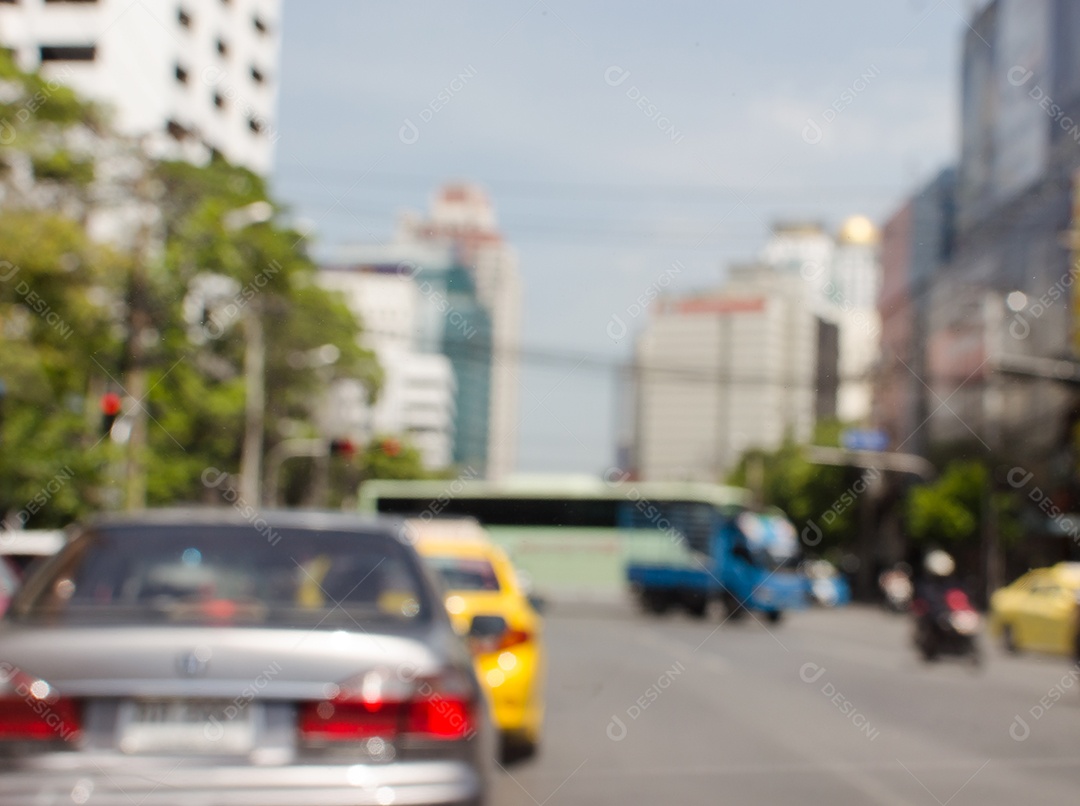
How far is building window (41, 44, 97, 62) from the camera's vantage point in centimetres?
5097

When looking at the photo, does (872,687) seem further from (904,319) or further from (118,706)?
(904,319)

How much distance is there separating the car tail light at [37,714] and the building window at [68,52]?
5047cm

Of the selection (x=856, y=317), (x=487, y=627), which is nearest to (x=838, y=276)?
(x=856, y=317)

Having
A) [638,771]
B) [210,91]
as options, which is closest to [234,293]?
[210,91]

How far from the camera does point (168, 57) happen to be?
5422 centimetres

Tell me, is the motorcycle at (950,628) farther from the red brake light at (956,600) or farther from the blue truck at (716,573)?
the blue truck at (716,573)

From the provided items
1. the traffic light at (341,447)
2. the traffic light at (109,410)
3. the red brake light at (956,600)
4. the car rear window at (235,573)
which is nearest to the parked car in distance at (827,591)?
the traffic light at (341,447)

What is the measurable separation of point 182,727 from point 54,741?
0.34 meters

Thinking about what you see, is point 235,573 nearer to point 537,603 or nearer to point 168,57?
point 537,603

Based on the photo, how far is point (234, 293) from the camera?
120 ft

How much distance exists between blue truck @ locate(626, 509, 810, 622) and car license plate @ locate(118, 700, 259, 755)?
32.7 m

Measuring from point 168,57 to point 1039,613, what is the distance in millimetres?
41489

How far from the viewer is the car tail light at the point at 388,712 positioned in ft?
13.7

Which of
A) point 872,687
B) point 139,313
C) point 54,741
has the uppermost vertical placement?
point 139,313
